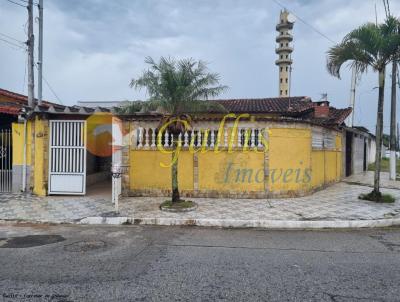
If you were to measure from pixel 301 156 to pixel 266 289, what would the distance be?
674cm

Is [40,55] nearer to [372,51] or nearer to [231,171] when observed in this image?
[231,171]

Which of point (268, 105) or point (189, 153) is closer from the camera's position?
point (189, 153)

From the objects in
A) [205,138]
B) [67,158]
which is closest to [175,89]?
[205,138]

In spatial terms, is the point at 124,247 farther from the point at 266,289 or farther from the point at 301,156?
the point at 301,156

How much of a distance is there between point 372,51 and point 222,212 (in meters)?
6.27

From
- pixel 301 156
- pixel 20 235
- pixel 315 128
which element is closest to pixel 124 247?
pixel 20 235

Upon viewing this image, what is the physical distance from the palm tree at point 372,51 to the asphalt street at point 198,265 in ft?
15.2

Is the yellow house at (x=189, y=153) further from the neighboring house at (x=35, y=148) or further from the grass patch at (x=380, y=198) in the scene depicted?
the grass patch at (x=380, y=198)

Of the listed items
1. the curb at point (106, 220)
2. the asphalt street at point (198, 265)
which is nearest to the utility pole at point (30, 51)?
the curb at point (106, 220)

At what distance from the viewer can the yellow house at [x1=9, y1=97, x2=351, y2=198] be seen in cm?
934

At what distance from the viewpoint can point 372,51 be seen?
28.5 feet

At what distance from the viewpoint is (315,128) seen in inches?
415

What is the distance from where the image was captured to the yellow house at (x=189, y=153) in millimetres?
9336

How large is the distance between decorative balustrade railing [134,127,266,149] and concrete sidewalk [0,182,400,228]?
5.54ft
